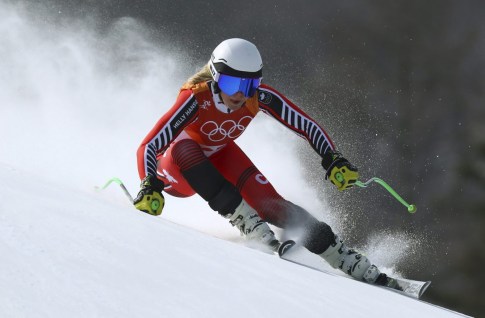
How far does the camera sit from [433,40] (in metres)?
7.19

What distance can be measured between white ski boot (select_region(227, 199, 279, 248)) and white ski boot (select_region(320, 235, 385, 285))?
0.35m

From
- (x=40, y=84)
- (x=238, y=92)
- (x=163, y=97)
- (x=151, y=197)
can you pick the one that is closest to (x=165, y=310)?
(x=151, y=197)

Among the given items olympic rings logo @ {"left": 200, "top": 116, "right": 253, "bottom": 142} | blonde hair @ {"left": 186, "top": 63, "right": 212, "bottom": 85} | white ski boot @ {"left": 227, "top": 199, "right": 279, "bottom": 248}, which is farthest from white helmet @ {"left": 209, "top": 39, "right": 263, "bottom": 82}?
white ski boot @ {"left": 227, "top": 199, "right": 279, "bottom": 248}

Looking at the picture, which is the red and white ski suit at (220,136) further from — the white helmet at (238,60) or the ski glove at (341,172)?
the white helmet at (238,60)

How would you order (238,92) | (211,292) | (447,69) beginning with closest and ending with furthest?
(211,292), (238,92), (447,69)

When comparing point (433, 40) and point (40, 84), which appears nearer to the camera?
point (433, 40)

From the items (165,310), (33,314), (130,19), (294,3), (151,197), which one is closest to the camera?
(33,314)

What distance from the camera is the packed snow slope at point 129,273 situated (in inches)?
61.6

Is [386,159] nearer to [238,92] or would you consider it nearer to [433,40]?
[433,40]

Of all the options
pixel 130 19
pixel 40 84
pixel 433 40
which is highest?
pixel 433 40

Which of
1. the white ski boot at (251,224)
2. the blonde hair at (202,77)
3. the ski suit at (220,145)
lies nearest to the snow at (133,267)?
the white ski boot at (251,224)

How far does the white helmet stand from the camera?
3955mm

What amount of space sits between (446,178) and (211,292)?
5636 millimetres

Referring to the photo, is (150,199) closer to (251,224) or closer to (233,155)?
(251,224)
